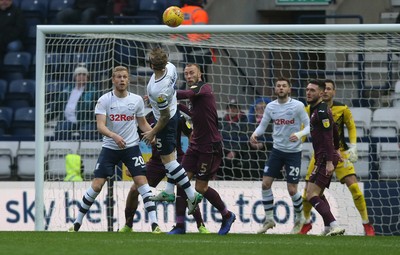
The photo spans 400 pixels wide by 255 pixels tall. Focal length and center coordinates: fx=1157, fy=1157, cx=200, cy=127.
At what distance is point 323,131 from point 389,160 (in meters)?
2.69

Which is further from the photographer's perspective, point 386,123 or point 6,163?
point 6,163

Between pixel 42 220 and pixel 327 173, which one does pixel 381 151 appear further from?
pixel 42 220

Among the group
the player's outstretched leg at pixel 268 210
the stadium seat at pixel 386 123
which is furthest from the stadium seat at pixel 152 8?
the player's outstretched leg at pixel 268 210

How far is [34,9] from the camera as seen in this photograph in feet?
68.3

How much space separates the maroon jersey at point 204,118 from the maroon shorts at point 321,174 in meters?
1.21

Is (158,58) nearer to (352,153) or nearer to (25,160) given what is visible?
(352,153)

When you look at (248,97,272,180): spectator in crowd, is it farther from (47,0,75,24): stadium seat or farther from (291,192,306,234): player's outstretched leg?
(47,0,75,24): stadium seat

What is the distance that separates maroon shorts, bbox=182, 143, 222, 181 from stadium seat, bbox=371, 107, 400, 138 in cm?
331

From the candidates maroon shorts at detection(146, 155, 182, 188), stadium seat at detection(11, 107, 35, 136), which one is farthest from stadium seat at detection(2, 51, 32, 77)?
maroon shorts at detection(146, 155, 182, 188)

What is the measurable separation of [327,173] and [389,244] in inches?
76.1

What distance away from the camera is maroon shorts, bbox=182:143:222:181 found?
1320 centimetres

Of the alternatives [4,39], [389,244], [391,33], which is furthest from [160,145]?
[4,39]

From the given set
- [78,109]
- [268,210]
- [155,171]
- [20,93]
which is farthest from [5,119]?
[268,210]

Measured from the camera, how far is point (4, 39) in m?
20.1
